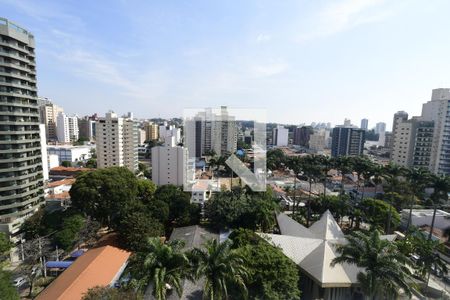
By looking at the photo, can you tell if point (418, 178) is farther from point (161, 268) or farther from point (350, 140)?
point (350, 140)

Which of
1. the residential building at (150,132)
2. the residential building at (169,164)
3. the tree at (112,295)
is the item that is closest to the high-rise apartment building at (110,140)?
the residential building at (169,164)

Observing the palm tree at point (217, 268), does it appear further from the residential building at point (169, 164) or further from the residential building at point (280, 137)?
the residential building at point (280, 137)

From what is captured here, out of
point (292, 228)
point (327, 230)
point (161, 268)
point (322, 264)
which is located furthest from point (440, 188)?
point (161, 268)

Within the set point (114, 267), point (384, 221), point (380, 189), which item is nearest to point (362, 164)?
point (384, 221)

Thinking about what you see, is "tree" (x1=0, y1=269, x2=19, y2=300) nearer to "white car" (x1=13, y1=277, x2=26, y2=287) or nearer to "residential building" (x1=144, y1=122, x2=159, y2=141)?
"white car" (x1=13, y1=277, x2=26, y2=287)

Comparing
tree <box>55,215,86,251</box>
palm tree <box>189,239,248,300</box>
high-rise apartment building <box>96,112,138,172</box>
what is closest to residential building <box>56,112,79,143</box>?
high-rise apartment building <box>96,112,138,172</box>
